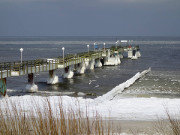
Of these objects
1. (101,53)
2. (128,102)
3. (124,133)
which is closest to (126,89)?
(128,102)

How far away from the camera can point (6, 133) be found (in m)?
6.04

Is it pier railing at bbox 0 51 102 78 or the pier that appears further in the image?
pier railing at bbox 0 51 102 78

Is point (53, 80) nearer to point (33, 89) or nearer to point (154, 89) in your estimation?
point (33, 89)

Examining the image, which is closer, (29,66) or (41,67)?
(29,66)

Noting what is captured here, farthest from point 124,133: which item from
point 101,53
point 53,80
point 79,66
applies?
point 101,53

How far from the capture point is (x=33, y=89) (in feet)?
109

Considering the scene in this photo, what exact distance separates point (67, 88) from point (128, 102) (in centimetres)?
1673

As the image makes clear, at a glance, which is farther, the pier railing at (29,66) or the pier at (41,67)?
the pier railing at (29,66)

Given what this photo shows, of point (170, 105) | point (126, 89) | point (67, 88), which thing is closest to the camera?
point (170, 105)

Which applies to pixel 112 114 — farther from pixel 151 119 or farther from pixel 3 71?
pixel 3 71

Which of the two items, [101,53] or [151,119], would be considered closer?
[151,119]

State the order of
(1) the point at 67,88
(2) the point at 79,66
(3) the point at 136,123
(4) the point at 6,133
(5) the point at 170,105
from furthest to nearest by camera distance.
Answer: (2) the point at 79,66 < (1) the point at 67,88 < (5) the point at 170,105 < (3) the point at 136,123 < (4) the point at 6,133

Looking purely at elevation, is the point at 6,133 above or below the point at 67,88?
above

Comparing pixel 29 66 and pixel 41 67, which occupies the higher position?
pixel 29 66
